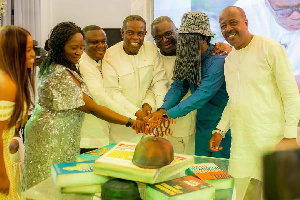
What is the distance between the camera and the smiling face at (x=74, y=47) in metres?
2.19

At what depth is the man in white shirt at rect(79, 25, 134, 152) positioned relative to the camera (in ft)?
8.85

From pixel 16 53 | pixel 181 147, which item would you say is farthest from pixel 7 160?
pixel 181 147

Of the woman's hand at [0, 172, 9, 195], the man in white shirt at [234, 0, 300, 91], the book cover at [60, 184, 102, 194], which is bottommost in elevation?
the woman's hand at [0, 172, 9, 195]

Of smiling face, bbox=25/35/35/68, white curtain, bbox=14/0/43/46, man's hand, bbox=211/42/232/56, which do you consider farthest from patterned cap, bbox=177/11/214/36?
white curtain, bbox=14/0/43/46

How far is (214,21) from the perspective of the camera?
4.61 meters

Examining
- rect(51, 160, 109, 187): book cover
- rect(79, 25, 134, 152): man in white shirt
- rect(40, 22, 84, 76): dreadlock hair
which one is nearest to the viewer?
rect(51, 160, 109, 187): book cover

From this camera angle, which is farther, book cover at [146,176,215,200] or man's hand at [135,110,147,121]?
man's hand at [135,110,147,121]

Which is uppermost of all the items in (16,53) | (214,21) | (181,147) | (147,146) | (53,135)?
(214,21)

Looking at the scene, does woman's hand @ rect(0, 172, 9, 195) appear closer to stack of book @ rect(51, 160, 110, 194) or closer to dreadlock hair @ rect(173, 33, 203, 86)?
stack of book @ rect(51, 160, 110, 194)

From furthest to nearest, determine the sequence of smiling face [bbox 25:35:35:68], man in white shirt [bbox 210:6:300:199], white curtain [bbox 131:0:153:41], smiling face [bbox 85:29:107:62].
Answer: white curtain [bbox 131:0:153:41], smiling face [bbox 85:29:107:62], man in white shirt [bbox 210:6:300:199], smiling face [bbox 25:35:35:68]

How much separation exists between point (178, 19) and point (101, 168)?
13.0 feet

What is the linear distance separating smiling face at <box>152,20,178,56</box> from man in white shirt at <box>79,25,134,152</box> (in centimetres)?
48

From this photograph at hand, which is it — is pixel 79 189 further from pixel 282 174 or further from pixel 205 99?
pixel 205 99

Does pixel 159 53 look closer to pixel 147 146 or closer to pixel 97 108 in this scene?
pixel 97 108
